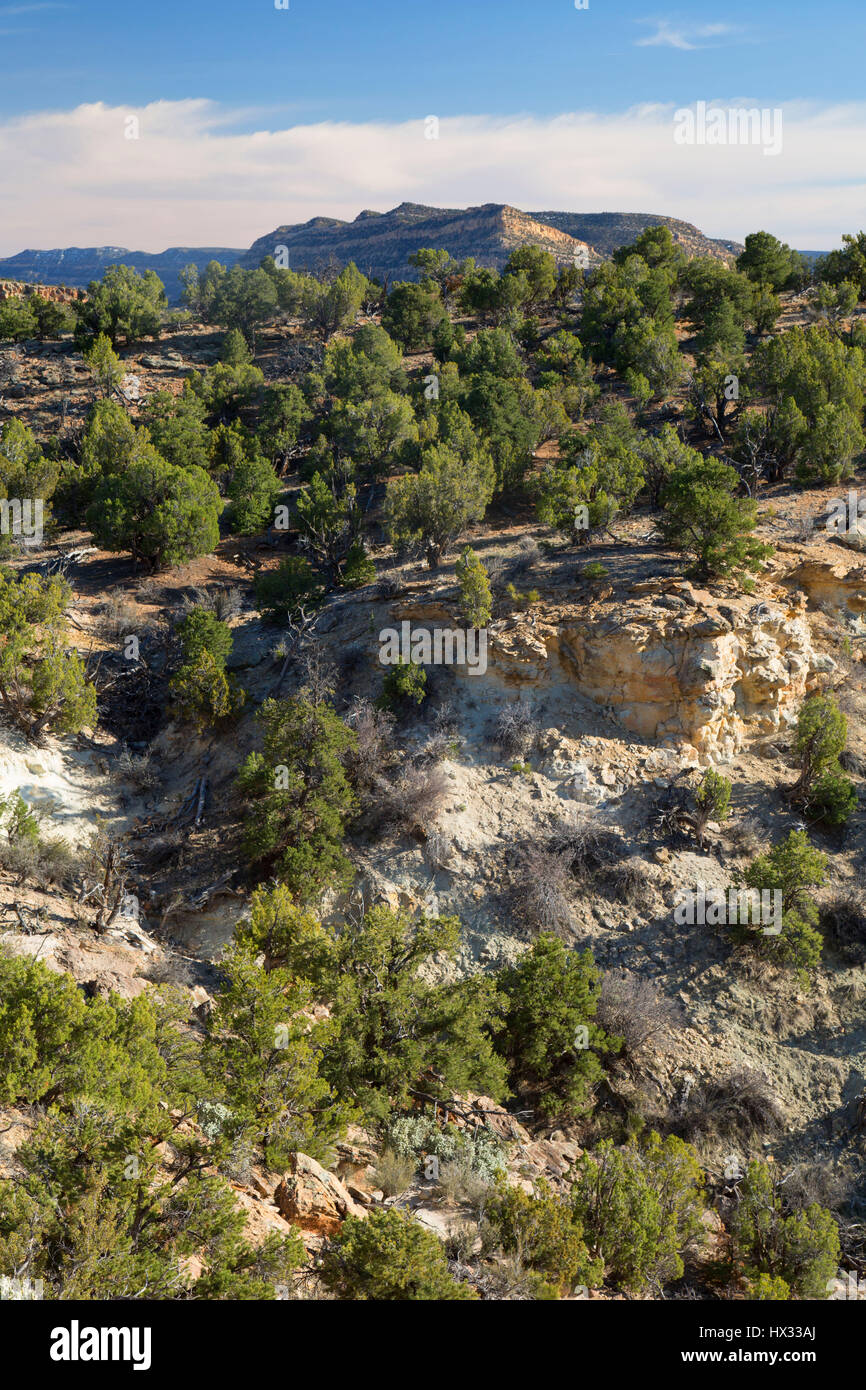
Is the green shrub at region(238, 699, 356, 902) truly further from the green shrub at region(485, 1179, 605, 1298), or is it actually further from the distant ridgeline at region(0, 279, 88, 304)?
the distant ridgeline at region(0, 279, 88, 304)

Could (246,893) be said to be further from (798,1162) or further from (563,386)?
(563,386)

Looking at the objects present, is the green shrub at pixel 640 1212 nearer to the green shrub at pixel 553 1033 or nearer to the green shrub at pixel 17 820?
the green shrub at pixel 553 1033

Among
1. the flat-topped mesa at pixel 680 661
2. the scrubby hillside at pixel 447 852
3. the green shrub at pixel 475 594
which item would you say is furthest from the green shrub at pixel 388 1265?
the green shrub at pixel 475 594

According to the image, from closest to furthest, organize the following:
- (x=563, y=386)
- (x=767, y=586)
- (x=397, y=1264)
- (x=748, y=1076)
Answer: (x=397, y=1264) < (x=748, y=1076) < (x=767, y=586) < (x=563, y=386)

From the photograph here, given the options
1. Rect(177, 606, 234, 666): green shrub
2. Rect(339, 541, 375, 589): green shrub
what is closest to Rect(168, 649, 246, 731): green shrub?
Rect(177, 606, 234, 666): green shrub

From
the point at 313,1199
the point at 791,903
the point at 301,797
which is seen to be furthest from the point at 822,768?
the point at 313,1199

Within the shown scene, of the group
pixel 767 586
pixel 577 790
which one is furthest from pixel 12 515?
pixel 767 586

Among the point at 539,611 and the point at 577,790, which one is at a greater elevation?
the point at 539,611

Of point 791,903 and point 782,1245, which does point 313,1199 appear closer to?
point 782,1245
